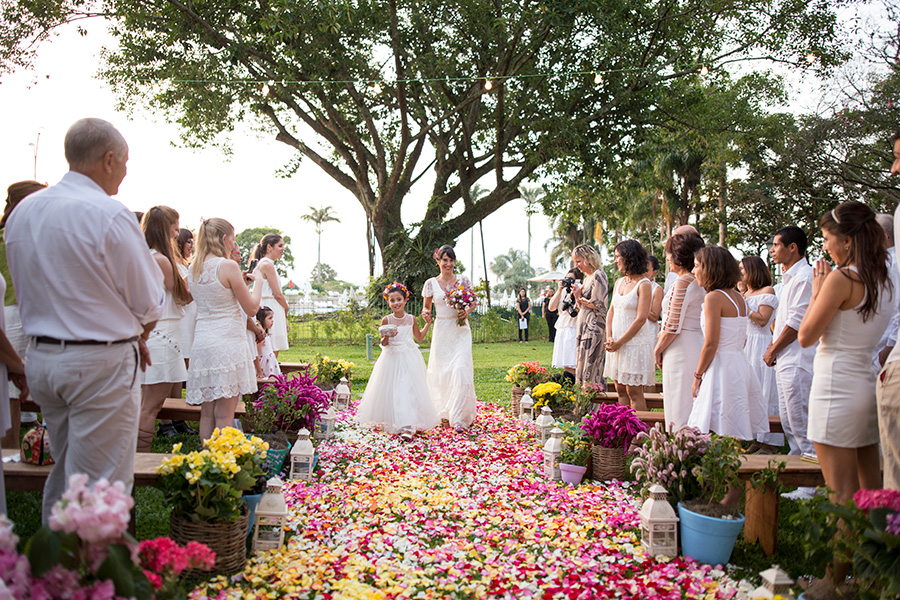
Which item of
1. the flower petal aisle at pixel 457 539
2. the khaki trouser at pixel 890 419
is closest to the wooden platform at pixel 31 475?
the flower petal aisle at pixel 457 539

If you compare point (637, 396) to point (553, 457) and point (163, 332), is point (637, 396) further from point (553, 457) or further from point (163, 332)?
point (163, 332)

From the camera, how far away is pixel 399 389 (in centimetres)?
738

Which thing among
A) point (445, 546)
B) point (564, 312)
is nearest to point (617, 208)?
point (564, 312)

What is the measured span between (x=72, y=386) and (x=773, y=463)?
4032mm

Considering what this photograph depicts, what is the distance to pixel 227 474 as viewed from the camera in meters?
3.58

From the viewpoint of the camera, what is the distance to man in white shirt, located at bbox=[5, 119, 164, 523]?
2.79 m

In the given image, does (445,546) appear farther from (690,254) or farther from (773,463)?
(690,254)

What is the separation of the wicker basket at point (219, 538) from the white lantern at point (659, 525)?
2496 millimetres

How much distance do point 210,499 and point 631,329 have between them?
4836mm

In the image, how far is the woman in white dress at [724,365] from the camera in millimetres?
4648

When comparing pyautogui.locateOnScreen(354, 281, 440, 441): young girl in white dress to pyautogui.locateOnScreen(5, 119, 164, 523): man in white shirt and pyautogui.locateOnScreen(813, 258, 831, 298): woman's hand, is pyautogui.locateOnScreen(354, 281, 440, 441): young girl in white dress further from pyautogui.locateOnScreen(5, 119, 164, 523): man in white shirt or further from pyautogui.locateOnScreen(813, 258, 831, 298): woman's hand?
pyautogui.locateOnScreen(813, 258, 831, 298): woman's hand

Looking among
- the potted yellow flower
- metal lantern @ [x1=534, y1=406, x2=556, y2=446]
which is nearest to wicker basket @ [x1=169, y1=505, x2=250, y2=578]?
the potted yellow flower

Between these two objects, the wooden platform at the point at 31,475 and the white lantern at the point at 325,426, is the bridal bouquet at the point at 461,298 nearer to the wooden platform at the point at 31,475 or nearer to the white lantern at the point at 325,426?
the white lantern at the point at 325,426

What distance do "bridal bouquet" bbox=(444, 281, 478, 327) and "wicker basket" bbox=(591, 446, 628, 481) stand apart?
8.72 feet
